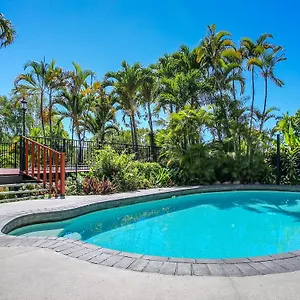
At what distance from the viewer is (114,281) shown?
2.54 m

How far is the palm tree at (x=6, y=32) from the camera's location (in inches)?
450

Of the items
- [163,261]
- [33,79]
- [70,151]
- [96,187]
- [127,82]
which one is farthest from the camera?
[33,79]

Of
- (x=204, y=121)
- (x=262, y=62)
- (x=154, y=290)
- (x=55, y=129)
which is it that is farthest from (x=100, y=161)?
(x=55, y=129)

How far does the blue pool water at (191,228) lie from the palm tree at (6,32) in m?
9.52

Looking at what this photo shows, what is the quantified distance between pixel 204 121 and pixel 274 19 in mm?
4722

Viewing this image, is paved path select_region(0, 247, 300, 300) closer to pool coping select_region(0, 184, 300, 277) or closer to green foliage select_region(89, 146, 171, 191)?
pool coping select_region(0, 184, 300, 277)

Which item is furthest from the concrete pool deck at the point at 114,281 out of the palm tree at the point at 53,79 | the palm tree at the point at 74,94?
the palm tree at the point at 74,94

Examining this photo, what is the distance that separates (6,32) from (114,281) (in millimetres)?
12537

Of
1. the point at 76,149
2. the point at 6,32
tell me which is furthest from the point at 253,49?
Result: the point at 6,32

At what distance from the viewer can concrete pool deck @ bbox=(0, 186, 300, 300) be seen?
2293mm

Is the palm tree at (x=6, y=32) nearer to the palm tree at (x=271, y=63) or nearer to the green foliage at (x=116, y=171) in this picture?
the green foliage at (x=116, y=171)

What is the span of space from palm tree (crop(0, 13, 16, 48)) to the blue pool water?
952cm

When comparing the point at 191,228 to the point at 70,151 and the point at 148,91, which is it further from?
the point at 148,91

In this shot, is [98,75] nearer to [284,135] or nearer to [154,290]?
[284,135]
